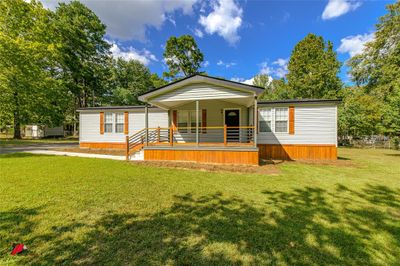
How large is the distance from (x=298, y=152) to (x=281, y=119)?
212cm

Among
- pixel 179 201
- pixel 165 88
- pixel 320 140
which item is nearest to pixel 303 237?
pixel 179 201

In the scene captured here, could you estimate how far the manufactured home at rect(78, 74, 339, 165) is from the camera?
818 cm

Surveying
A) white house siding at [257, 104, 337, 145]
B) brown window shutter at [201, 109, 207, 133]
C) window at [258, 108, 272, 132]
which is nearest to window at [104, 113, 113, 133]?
brown window shutter at [201, 109, 207, 133]

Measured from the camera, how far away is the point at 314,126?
9.72 metres

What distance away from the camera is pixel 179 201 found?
13.4 ft

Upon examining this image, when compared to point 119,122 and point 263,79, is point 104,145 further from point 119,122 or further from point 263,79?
point 263,79

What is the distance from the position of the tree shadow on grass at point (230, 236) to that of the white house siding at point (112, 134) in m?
8.96

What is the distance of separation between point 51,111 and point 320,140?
83.9 feet

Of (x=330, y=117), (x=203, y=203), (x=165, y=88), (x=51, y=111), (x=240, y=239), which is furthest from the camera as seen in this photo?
(x=51, y=111)

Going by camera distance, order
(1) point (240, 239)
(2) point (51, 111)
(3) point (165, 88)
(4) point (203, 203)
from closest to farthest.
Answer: (1) point (240, 239), (4) point (203, 203), (3) point (165, 88), (2) point (51, 111)

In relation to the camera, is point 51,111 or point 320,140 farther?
point 51,111

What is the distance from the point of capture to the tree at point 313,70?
22.3m

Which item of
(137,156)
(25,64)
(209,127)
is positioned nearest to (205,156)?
(209,127)

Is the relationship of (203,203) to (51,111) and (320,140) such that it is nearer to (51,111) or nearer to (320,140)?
(320,140)
